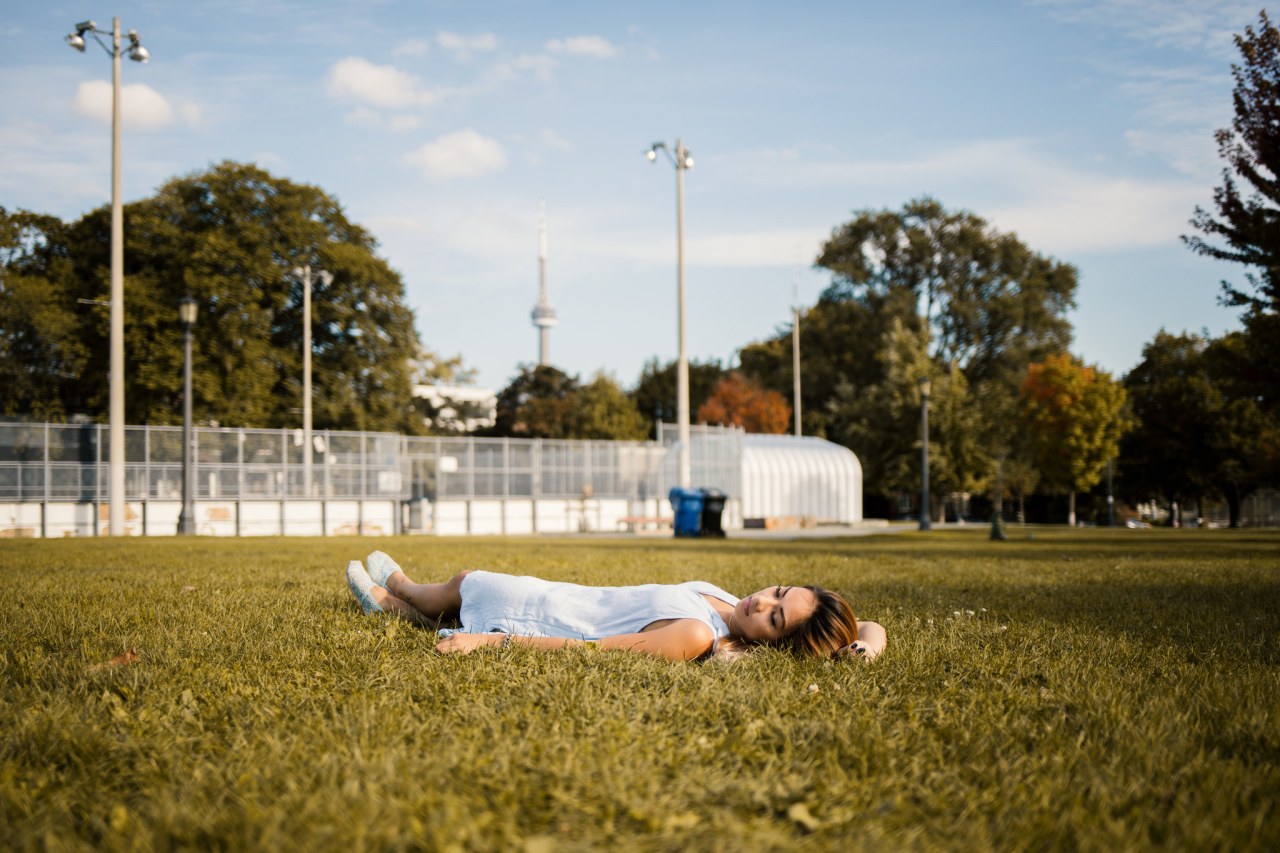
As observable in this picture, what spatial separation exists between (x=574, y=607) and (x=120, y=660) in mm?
1923

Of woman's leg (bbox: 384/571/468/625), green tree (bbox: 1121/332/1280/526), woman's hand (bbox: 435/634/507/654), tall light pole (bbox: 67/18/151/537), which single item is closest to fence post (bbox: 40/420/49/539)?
tall light pole (bbox: 67/18/151/537)

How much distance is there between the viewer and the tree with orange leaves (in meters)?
60.3

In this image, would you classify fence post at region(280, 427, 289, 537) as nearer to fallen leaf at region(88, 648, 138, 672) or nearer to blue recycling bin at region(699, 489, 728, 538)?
blue recycling bin at region(699, 489, 728, 538)

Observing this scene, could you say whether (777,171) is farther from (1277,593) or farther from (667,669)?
(667,669)

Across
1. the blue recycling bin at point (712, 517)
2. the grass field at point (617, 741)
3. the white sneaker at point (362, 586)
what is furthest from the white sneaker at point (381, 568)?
the blue recycling bin at point (712, 517)

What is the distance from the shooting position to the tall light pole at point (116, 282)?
21.8 meters

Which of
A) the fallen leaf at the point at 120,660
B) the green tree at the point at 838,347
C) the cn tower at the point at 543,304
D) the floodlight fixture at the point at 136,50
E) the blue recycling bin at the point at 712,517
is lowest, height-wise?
the blue recycling bin at the point at 712,517

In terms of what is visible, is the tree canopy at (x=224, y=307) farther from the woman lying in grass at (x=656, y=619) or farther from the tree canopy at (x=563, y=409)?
the woman lying in grass at (x=656, y=619)

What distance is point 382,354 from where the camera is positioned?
3903cm

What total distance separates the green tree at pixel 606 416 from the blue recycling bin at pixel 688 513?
85.6 feet

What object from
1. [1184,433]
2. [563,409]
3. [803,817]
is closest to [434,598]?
[803,817]

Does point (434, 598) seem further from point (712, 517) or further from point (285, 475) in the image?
point (285, 475)

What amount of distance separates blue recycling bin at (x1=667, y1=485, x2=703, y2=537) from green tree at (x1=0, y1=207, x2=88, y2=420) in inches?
852

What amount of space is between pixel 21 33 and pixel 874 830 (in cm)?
2591
